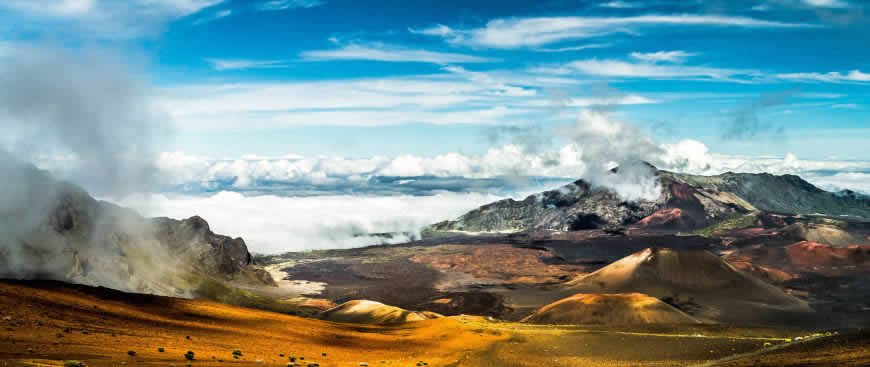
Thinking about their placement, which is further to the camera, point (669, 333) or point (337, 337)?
point (669, 333)

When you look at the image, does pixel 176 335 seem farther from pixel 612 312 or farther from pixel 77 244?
pixel 77 244

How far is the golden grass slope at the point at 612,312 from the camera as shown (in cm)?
11744

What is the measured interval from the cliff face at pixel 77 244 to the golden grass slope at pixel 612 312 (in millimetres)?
118644

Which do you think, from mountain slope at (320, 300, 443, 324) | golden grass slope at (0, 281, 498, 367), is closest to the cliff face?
golden grass slope at (0, 281, 498, 367)

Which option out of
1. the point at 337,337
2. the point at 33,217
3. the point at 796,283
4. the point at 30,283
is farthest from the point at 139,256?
the point at 796,283

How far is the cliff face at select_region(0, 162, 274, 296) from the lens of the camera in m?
97.4

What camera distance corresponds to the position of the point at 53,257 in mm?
107000

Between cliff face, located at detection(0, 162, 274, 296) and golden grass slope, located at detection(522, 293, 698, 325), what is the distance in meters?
119

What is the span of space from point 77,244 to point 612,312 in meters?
149

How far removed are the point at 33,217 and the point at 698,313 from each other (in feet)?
586

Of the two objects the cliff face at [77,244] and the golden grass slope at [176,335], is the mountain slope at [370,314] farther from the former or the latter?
the cliff face at [77,244]

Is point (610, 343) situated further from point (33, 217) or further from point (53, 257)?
point (33, 217)

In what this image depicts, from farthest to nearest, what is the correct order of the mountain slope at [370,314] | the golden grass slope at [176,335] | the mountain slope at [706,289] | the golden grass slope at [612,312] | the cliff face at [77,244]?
1. the mountain slope at [706,289]
2. the mountain slope at [370,314]
3. the golden grass slope at [612,312]
4. the cliff face at [77,244]
5. the golden grass slope at [176,335]

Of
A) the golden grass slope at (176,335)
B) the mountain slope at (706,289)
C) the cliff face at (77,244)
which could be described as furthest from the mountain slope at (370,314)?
the mountain slope at (706,289)
